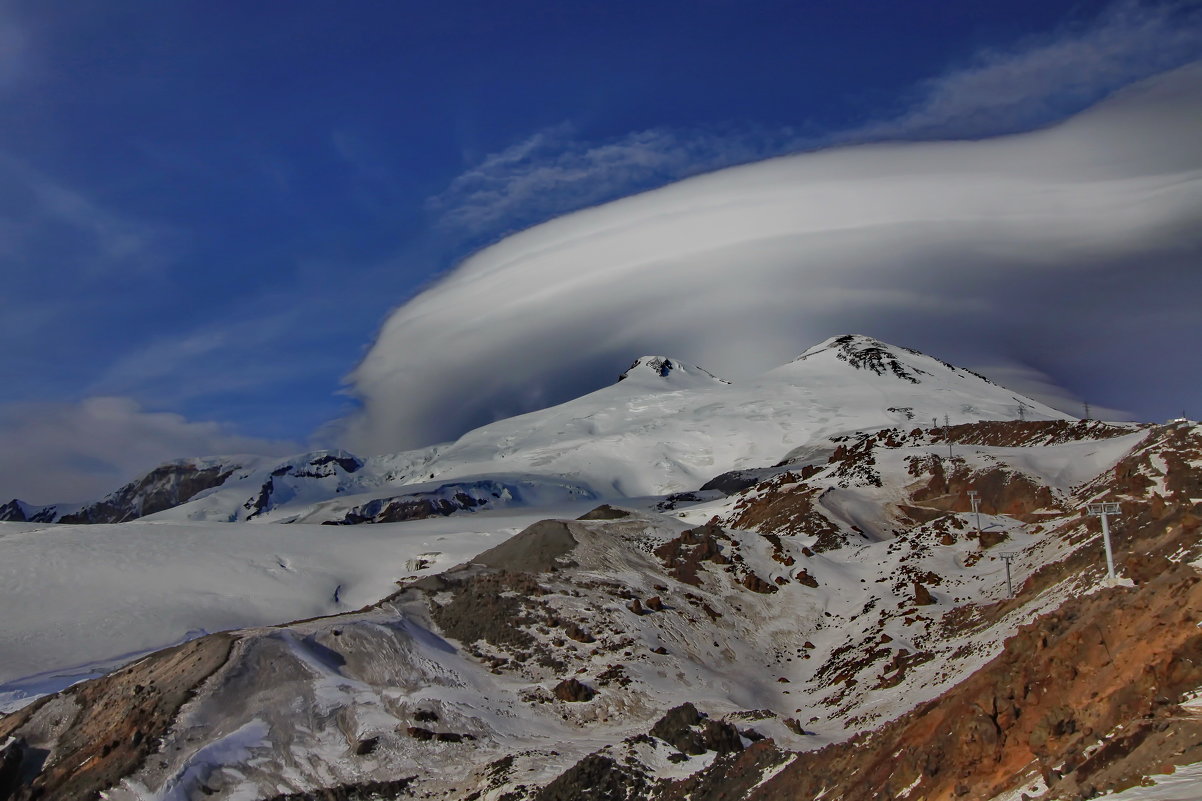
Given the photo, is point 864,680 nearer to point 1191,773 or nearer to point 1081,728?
point 1081,728

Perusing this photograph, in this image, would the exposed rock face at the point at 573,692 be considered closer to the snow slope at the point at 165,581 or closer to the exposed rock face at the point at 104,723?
the exposed rock face at the point at 104,723

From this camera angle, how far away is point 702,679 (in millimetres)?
61156

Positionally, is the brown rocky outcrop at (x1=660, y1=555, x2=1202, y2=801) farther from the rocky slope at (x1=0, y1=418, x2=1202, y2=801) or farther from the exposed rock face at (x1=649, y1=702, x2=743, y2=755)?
the exposed rock face at (x1=649, y1=702, x2=743, y2=755)

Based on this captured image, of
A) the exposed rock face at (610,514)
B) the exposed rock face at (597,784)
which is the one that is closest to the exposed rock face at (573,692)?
the exposed rock face at (597,784)

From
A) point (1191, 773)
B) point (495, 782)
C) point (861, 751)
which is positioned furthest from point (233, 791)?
point (1191, 773)

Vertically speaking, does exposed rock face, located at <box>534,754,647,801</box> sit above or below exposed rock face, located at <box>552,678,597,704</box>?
below

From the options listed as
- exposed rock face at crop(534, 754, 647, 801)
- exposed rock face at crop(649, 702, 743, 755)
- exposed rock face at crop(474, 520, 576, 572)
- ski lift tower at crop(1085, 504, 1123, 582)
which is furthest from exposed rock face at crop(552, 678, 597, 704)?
ski lift tower at crop(1085, 504, 1123, 582)

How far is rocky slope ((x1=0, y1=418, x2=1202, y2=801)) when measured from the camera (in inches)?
1112

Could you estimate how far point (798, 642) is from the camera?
69.3m

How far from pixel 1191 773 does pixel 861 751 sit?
1554 centimetres

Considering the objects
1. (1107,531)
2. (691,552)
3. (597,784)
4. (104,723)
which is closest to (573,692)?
(597,784)

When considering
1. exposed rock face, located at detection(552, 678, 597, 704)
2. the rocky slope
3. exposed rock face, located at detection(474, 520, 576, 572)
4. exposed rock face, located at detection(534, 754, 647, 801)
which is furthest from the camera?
exposed rock face, located at detection(474, 520, 576, 572)

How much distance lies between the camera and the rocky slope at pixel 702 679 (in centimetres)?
2825

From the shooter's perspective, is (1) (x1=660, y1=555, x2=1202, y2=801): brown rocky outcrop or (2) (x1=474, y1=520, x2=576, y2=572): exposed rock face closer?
(1) (x1=660, y1=555, x2=1202, y2=801): brown rocky outcrop
